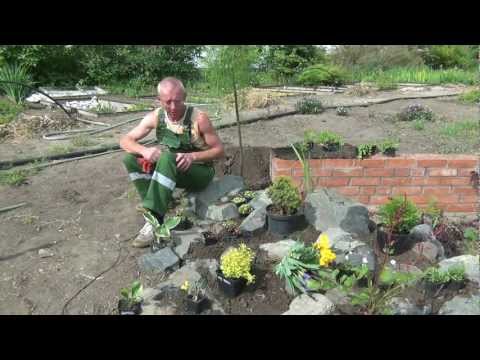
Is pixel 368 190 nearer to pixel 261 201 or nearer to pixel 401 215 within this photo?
pixel 401 215

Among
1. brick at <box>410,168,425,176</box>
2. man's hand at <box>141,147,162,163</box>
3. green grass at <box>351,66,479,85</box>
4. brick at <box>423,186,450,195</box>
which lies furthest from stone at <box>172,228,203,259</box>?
green grass at <box>351,66,479,85</box>

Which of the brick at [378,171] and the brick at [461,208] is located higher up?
the brick at [378,171]

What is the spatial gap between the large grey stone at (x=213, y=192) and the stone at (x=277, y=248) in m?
0.82

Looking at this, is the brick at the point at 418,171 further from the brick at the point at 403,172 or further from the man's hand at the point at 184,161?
the man's hand at the point at 184,161

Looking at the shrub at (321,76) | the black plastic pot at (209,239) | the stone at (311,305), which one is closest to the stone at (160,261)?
the black plastic pot at (209,239)

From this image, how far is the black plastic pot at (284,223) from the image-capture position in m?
3.43

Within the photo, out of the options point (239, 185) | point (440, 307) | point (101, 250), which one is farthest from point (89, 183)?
point (440, 307)

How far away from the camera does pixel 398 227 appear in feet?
10.4

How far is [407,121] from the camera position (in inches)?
296

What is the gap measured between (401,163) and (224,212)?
171cm

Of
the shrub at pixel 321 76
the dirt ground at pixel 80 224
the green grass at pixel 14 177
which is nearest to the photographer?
the dirt ground at pixel 80 224

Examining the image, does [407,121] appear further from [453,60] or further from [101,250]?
[453,60]

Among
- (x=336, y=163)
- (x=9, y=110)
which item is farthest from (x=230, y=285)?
(x=9, y=110)

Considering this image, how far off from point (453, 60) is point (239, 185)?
16048 millimetres
